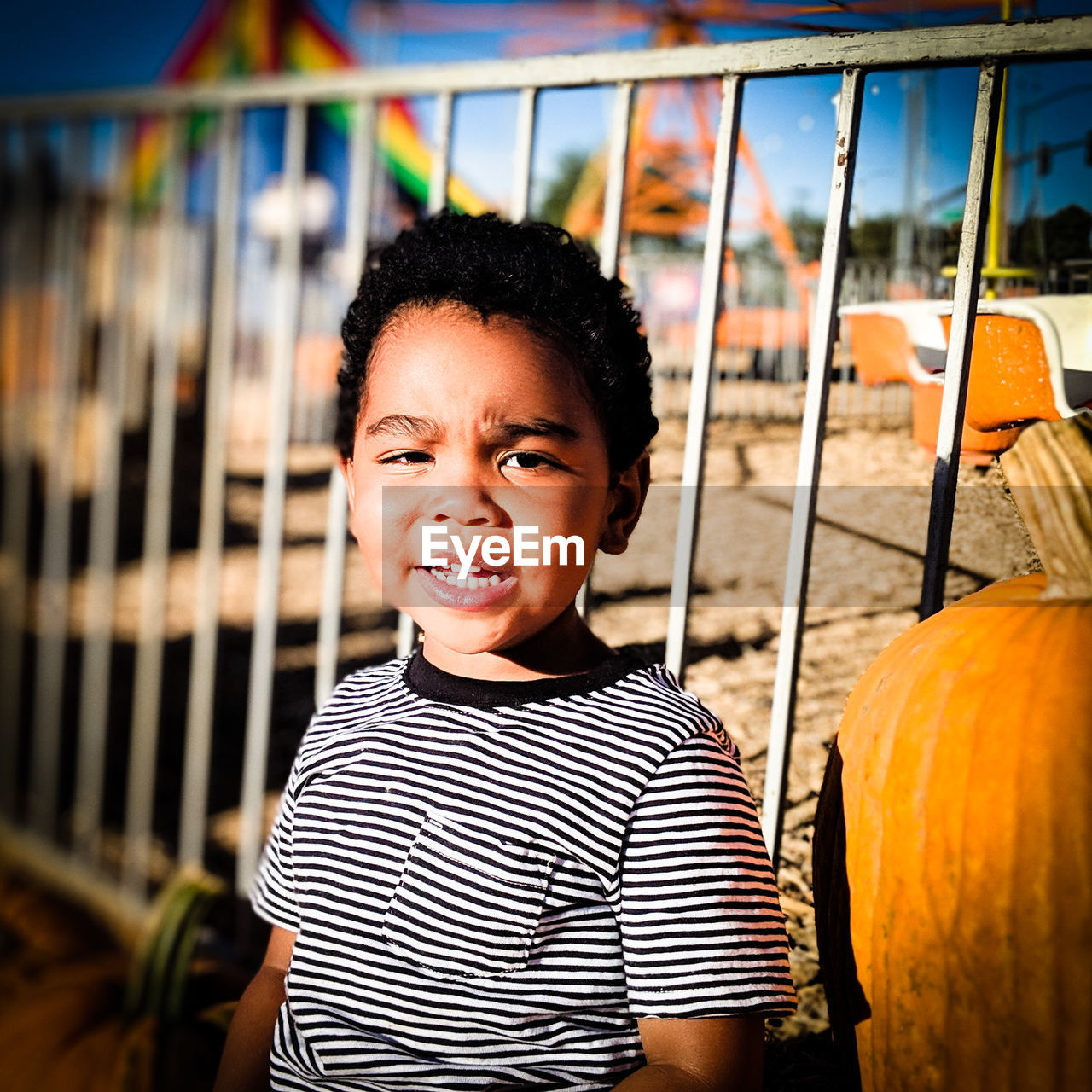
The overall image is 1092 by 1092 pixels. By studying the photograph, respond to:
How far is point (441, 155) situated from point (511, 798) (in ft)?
3.29

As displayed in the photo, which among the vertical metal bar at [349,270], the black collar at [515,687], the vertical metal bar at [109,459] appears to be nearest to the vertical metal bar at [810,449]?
the black collar at [515,687]

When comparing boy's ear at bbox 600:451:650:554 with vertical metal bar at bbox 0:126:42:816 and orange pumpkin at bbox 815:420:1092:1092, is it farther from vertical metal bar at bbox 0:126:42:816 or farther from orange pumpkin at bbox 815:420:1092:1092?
vertical metal bar at bbox 0:126:42:816

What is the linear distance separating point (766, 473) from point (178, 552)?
2.58 meters

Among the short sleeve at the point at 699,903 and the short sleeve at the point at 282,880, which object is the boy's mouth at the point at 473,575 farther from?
the short sleeve at the point at 282,880

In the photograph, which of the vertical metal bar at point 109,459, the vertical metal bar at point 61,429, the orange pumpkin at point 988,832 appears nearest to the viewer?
the orange pumpkin at point 988,832

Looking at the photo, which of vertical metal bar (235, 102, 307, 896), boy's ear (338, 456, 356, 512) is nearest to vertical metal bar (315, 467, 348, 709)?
vertical metal bar (235, 102, 307, 896)

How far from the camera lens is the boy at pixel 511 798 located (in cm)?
80

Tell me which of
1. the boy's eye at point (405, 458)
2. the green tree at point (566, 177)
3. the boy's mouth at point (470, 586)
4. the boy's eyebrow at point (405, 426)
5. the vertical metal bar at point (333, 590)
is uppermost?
the green tree at point (566, 177)

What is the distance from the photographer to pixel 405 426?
86 cm

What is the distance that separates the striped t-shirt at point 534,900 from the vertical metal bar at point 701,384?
268 millimetres

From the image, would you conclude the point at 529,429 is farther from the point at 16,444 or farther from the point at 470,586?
the point at 16,444

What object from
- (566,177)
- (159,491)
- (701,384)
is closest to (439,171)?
(701,384)

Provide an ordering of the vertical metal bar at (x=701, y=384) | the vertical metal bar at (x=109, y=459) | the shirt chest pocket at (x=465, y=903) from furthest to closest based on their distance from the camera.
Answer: the vertical metal bar at (x=109, y=459)
the vertical metal bar at (x=701, y=384)
the shirt chest pocket at (x=465, y=903)

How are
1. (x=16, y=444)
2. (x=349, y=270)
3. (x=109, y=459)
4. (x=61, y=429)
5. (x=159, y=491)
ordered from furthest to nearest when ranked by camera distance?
(x=16, y=444) < (x=61, y=429) < (x=109, y=459) < (x=159, y=491) < (x=349, y=270)
